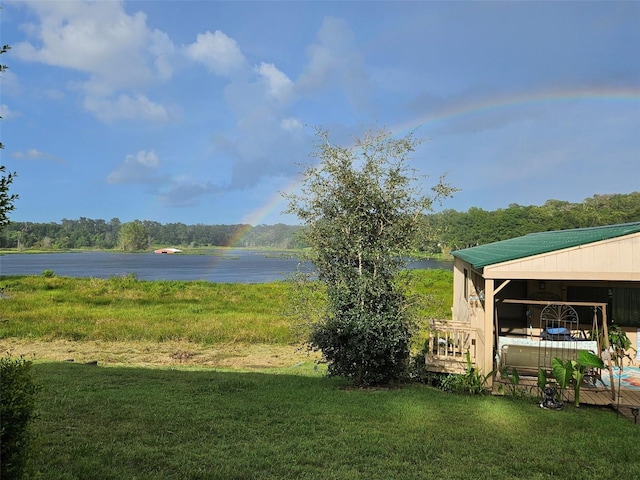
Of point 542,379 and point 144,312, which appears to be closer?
point 542,379

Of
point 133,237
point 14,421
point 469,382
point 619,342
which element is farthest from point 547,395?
point 133,237

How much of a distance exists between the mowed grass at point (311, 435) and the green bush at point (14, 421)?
123 millimetres

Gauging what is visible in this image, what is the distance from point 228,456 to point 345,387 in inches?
159

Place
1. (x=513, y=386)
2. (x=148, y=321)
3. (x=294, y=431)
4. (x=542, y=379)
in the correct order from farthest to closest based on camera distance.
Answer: (x=148, y=321)
(x=513, y=386)
(x=542, y=379)
(x=294, y=431)

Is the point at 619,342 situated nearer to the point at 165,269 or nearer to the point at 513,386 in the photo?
the point at 513,386

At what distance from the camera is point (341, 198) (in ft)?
26.2

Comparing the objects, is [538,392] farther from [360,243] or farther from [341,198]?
[341,198]

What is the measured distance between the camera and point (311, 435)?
5.27 metres

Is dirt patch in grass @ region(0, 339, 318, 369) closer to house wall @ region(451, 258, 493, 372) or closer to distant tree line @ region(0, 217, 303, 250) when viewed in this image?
house wall @ region(451, 258, 493, 372)

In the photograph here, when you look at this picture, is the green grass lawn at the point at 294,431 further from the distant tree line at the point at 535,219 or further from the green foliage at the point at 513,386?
the distant tree line at the point at 535,219

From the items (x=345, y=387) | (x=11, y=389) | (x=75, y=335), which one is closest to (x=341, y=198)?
(x=345, y=387)

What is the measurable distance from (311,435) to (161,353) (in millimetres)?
9665

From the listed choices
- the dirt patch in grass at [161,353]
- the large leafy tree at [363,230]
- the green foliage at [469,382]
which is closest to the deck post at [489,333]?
the green foliage at [469,382]

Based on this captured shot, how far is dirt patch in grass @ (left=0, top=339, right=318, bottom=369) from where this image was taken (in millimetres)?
12266
